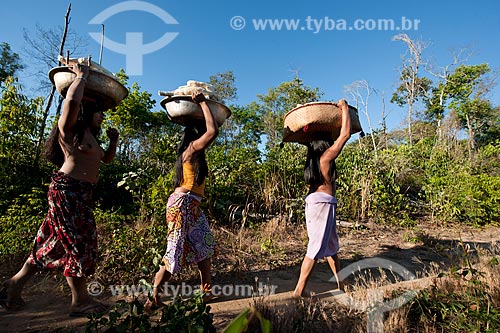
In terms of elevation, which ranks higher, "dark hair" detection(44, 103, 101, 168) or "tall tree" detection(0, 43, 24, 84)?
"tall tree" detection(0, 43, 24, 84)

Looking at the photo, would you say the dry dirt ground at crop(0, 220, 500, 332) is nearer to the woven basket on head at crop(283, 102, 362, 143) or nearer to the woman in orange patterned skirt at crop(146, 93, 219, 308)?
the woman in orange patterned skirt at crop(146, 93, 219, 308)

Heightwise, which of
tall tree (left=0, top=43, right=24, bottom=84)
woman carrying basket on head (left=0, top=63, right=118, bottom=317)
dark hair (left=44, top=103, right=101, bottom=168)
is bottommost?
woman carrying basket on head (left=0, top=63, right=118, bottom=317)

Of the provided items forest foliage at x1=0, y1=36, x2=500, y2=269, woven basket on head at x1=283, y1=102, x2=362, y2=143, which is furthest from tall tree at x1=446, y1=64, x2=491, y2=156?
woven basket on head at x1=283, y1=102, x2=362, y2=143

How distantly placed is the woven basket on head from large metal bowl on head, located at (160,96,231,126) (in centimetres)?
64

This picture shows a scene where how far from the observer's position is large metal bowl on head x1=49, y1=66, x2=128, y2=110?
224 centimetres

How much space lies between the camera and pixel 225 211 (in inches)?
186

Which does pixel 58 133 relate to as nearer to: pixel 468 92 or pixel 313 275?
pixel 313 275

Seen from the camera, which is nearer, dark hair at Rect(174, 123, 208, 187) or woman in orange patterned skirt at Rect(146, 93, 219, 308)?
woman in orange patterned skirt at Rect(146, 93, 219, 308)

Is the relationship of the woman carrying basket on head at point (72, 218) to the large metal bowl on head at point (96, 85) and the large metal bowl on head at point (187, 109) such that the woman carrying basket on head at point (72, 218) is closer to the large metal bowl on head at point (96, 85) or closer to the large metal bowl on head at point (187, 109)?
the large metal bowl on head at point (96, 85)

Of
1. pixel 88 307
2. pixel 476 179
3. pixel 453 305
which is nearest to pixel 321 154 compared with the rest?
pixel 453 305

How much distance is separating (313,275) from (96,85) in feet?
9.77

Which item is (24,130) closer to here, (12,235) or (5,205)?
(5,205)

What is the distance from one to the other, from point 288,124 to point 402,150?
619cm

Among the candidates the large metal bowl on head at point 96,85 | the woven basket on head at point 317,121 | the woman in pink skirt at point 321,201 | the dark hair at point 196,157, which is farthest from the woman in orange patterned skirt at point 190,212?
the woman in pink skirt at point 321,201
